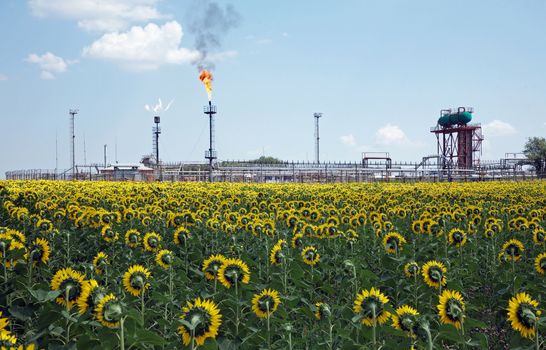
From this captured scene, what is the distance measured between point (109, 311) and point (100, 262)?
2.24m

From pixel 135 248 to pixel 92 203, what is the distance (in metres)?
5.94

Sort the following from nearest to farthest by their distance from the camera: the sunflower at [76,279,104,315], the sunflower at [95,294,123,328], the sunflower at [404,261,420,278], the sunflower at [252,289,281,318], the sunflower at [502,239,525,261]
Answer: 1. the sunflower at [95,294,123,328]
2. the sunflower at [76,279,104,315]
3. the sunflower at [252,289,281,318]
4. the sunflower at [404,261,420,278]
5. the sunflower at [502,239,525,261]

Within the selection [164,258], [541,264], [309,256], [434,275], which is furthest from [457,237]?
[164,258]

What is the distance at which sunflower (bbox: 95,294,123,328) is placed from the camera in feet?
8.96

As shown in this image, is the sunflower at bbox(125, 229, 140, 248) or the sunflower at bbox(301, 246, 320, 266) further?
the sunflower at bbox(125, 229, 140, 248)

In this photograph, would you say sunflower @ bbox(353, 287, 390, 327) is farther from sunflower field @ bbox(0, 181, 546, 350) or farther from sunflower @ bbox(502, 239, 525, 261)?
sunflower @ bbox(502, 239, 525, 261)

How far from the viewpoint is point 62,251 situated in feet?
25.5

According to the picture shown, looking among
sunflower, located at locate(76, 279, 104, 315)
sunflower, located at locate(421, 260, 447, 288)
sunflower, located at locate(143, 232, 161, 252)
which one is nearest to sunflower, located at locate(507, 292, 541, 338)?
sunflower, located at locate(421, 260, 447, 288)

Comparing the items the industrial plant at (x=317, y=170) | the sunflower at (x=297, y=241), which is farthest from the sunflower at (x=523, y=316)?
the industrial plant at (x=317, y=170)

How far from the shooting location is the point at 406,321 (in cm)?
302

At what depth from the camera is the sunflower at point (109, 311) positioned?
107 inches

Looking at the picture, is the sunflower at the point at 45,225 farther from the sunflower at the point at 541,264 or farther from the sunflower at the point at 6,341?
the sunflower at the point at 541,264

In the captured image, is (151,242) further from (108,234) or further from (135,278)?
(135,278)

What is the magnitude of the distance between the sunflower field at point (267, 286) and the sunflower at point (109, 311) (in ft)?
0.03
